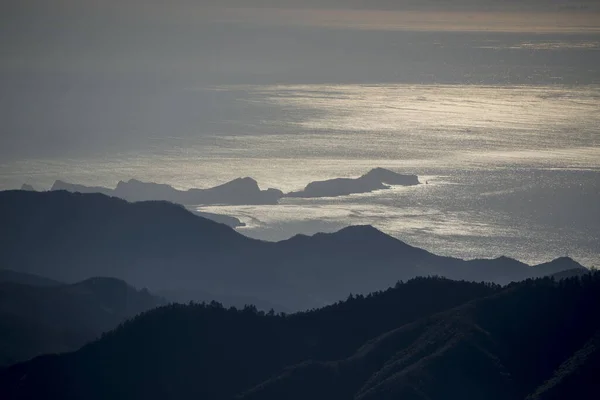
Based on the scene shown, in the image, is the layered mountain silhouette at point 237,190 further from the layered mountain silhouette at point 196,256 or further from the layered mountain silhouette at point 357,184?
the layered mountain silhouette at point 196,256

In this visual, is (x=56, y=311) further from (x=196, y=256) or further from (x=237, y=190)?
(x=237, y=190)

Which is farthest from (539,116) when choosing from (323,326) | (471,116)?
(323,326)

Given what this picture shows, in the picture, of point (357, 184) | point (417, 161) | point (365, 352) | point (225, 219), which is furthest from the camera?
point (417, 161)

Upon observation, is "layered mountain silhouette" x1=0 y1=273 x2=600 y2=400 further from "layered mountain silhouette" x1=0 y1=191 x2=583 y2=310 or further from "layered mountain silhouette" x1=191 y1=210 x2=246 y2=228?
"layered mountain silhouette" x1=191 y1=210 x2=246 y2=228

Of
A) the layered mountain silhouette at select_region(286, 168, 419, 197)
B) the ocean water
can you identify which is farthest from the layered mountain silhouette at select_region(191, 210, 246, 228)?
the layered mountain silhouette at select_region(286, 168, 419, 197)

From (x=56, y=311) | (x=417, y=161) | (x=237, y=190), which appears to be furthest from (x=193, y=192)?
(x=56, y=311)

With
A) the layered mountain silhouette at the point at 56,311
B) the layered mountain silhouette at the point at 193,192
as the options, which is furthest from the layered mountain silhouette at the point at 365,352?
the layered mountain silhouette at the point at 193,192
